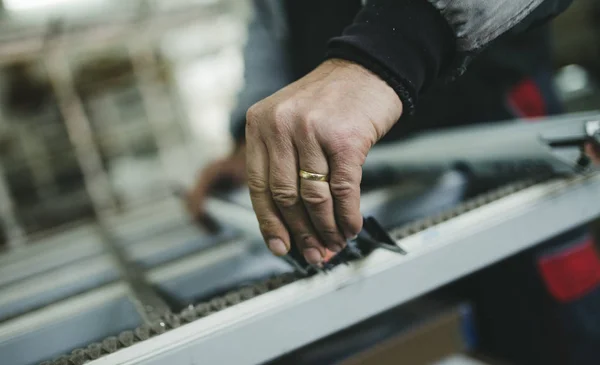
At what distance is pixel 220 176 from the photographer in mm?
1401

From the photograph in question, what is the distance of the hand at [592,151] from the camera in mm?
662

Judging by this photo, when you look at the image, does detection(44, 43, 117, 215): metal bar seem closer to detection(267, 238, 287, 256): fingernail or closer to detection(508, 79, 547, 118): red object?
detection(508, 79, 547, 118): red object

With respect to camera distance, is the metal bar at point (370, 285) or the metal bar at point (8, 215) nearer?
the metal bar at point (370, 285)

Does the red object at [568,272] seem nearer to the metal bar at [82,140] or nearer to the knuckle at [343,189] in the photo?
the knuckle at [343,189]

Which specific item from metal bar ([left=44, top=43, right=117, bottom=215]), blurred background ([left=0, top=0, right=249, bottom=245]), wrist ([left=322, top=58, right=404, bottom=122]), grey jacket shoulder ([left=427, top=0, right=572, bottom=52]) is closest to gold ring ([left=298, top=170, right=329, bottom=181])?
wrist ([left=322, top=58, right=404, bottom=122])

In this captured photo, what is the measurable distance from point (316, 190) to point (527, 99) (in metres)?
0.92

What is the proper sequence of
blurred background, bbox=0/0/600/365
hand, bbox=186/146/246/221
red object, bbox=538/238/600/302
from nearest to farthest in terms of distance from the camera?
red object, bbox=538/238/600/302
hand, bbox=186/146/246/221
blurred background, bbox=0/0/600/365

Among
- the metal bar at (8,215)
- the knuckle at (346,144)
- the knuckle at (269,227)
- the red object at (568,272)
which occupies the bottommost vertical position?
the metal bar at (8,215)

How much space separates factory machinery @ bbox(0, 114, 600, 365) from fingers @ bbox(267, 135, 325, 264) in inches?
1.4

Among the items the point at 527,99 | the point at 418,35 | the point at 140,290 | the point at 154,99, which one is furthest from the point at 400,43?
the point at 154,99

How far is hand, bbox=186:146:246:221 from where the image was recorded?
1365mm

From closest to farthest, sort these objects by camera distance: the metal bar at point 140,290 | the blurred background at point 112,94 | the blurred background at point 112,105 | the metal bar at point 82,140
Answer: the metal bar at point 140,290 < the blurred background at point 112,94 < the blurred background at point 112,105 < the metal bar at point 82,140

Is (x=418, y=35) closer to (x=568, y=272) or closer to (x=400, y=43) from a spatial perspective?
(x=400, y=43)

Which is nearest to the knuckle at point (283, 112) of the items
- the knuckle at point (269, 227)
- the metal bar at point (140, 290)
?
the knuckle at point (269, 227)
